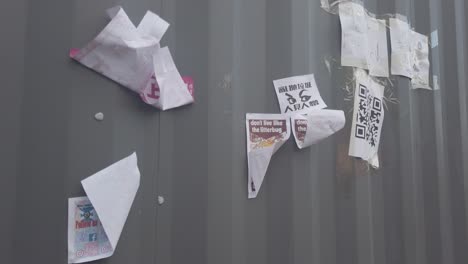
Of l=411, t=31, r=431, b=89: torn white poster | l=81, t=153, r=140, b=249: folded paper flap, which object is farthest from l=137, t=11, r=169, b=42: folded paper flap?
l=411, t=31, r=431, b=89: torn white poster

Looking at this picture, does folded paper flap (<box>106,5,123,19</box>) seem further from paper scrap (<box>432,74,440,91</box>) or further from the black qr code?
paper scrap (<box>432,74,440,91</box>)

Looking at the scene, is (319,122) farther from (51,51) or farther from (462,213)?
(462,213)

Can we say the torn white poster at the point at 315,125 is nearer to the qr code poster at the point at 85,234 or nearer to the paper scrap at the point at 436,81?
the qr code poster at the point at 85,234

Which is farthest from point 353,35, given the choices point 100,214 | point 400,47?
point 100,214

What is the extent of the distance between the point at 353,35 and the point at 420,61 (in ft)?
1.85

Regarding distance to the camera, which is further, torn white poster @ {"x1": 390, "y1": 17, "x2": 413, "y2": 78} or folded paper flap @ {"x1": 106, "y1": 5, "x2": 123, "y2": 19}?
torn white poster @ {"x1": 390, "y1": 17, "x2": 413, "y2": 78}

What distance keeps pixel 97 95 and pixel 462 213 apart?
200cm

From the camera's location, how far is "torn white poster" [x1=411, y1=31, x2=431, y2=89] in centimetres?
181

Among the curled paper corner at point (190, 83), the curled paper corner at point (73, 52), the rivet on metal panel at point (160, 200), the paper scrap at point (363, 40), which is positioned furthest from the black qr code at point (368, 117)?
the curled paper corner at point (73, 52)

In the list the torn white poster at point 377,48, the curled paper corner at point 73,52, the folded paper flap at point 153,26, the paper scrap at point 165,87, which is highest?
the torn white poster at point 377,48

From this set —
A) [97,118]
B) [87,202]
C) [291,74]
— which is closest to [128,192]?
[87,202]

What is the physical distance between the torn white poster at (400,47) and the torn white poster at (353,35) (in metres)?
0.21

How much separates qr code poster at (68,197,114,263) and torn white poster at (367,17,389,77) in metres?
1.28

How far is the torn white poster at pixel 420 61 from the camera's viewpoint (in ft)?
5.93
